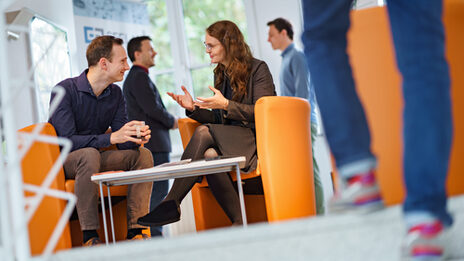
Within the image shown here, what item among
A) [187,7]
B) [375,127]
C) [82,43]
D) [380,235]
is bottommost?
[380,235]

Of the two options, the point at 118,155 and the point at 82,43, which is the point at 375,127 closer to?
the point at 118,155

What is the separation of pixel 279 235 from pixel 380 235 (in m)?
0.18

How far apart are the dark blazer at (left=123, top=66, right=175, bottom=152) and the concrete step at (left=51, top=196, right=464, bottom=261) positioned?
3.69 meters

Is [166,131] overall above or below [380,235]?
above

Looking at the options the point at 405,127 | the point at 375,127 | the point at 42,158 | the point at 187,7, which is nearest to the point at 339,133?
the point at 405,127

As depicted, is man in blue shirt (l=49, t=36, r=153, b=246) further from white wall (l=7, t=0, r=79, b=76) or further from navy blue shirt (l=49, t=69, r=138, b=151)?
white wall (l=7, t=0, r=79, b=76)

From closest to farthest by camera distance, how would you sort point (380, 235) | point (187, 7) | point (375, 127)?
point (380, 235), point (375, 127), point (187, 7)

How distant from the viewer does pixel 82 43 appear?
5.41 metres

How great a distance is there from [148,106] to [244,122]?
172cm

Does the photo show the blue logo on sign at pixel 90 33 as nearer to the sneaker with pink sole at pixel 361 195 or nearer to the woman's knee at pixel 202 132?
the woman's knee at pixel 202 132

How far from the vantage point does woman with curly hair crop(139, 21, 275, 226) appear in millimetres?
2777

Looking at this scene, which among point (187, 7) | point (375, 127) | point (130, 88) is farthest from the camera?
point (187, 7)

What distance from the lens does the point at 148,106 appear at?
4543 millimetres

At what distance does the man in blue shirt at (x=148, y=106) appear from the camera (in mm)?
4543
